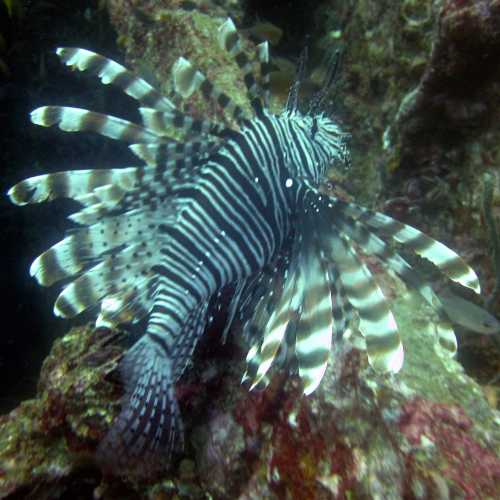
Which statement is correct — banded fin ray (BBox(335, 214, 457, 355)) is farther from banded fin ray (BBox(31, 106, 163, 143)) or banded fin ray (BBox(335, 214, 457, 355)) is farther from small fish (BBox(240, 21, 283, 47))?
small fish (BBox(240, 21, 283, 47))

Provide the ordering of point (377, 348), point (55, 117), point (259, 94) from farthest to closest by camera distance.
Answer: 1. point (259, 94)
2. point (55, 117)
3. point (377, 348)

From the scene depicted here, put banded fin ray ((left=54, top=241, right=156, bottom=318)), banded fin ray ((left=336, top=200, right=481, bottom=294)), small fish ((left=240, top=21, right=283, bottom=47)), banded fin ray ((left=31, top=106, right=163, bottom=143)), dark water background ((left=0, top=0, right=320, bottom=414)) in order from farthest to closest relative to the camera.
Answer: dark water background ((left=0, top=0, right=320, bottom=414)) < small fish ((left=240, top=21, right=283, bottom=47)) < banded fin ray ((left=54, top=241, right=156, bottom=318)) < banded fin ray ((left=31, top=106, right=163, bottom=143)) < banded fin ray ((left=336, top=200, right=481, bottom=294))

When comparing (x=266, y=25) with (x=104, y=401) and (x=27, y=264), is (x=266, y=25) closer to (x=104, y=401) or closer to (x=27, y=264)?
(x=27, y=264)

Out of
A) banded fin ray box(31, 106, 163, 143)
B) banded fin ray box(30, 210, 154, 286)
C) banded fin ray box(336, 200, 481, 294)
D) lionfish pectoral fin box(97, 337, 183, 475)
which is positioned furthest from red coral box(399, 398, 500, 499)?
banded fin ray box(31, 106, 163, 143)

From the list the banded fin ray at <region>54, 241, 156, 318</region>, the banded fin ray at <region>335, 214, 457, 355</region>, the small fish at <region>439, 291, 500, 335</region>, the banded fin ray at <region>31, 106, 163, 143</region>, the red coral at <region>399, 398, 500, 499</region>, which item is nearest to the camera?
the red coral at <region>399, 398, 500, 499</region>

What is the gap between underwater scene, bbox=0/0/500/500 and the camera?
184 centimetres

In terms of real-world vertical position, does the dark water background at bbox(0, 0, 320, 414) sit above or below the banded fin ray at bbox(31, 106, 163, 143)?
below

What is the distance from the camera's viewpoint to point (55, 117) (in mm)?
2182

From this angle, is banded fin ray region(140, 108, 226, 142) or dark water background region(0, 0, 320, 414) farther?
dark water background region(0, 0, 320, 414)

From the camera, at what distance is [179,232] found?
7.37ft

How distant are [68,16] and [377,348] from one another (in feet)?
20.2

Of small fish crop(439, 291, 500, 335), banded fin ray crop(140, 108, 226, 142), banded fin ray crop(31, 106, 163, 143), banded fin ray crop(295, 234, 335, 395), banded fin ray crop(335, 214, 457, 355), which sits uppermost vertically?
banded fin ray crop(140, 108, 226, 142)

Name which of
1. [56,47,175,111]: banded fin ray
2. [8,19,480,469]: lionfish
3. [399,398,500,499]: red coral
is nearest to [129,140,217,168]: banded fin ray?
[8,19,480,469]: lionfish

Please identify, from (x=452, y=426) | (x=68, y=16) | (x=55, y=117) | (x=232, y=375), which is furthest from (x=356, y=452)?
(x=68, y=16)
